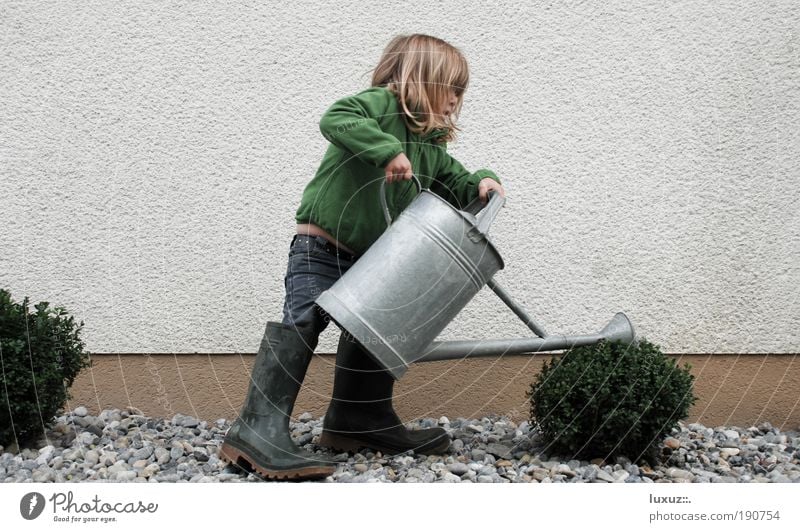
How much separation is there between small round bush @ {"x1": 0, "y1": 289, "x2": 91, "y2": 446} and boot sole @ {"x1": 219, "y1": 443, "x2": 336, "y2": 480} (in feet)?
2.09

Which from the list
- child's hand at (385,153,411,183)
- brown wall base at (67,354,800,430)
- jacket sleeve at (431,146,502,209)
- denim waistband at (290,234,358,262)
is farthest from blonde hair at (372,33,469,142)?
brown wall base at (67,354,800,430)

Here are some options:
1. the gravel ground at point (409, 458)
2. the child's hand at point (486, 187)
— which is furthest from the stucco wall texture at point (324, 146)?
the child's hand at point (486, 187)

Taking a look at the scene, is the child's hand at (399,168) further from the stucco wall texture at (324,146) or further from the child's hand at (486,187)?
the stucco wall texture at (324,146)

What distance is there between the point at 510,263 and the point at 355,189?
100cm

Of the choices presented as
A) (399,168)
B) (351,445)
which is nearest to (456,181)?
(399,168)

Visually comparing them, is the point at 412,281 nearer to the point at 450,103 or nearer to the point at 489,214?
the point at 489,214

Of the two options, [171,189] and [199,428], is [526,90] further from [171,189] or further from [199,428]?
[199,428]

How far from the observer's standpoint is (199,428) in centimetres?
290

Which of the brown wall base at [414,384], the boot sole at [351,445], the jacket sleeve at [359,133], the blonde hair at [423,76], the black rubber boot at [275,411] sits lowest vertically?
the brown wall base at [414,384]

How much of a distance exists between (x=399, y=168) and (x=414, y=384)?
1304 mm

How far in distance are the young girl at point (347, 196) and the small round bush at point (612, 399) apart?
0.59m

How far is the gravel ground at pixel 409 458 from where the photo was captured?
226 centimetres

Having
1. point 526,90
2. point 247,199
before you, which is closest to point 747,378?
point 526,90

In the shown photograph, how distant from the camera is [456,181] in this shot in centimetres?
238
